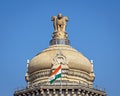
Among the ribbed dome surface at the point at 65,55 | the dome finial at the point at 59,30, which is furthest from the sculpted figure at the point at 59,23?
the ribbed dome surface at the point at 65,55

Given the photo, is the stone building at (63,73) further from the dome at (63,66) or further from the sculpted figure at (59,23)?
the sculpted figure at (59,23)

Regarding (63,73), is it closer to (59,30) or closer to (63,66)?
(63,66)

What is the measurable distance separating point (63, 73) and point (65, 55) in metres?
3.24

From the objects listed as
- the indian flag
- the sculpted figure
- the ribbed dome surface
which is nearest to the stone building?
the ribbed dome surface

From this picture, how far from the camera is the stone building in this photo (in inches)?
4124

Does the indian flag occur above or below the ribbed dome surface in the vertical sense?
below

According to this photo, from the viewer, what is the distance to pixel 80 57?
10956cm

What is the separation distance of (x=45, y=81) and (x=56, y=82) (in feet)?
Answer: 6.58

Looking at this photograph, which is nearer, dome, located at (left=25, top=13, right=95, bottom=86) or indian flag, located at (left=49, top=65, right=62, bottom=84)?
indian flag, located at (left=49, top=65, right=62, bottom=84)

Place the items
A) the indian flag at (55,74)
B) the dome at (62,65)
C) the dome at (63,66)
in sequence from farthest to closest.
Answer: the dome at (63,66) < the dome at (62,65) < the indian flag at (55,74)

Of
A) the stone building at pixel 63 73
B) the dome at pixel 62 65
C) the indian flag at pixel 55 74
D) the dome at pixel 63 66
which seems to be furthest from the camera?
the dome at pixel 63 66

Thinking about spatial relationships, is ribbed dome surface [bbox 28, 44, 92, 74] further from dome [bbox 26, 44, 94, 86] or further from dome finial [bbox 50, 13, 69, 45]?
dome finial [bbox 50, 13, 69, 45]

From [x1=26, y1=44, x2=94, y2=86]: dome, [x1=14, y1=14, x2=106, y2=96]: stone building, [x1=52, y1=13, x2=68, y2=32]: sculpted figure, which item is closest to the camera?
[x1=14, y1=14, x2=106, y2=96]: stone building

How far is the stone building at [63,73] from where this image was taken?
10475 cm
